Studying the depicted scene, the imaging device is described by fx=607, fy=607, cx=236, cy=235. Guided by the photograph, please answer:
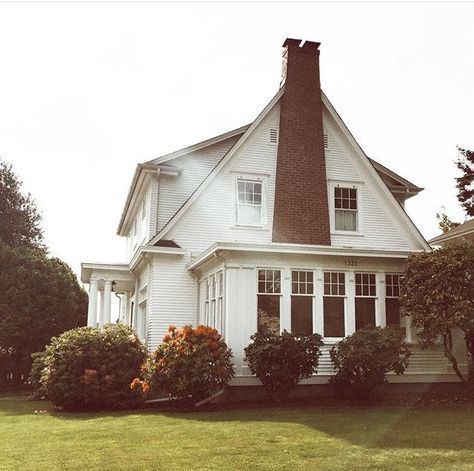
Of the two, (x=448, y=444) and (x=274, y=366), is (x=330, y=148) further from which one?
(x=448, y=444)

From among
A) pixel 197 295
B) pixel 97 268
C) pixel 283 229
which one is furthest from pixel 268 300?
pixel 97 268

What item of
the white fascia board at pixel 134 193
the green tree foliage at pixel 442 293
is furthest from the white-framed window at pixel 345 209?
the white fascia board at pixel 134 193

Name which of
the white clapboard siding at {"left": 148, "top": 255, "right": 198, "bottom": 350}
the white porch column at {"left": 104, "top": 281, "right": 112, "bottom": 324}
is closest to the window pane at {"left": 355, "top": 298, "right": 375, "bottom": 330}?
the white clapboard siding at {"left": 148, "top": 255, "right": 198, "bottom": 350}

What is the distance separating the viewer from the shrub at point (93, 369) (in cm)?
1475

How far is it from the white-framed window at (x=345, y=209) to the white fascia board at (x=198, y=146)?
12.9 ft

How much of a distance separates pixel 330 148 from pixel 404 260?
5.66m

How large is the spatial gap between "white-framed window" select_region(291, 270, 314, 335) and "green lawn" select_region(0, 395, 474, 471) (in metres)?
2.90

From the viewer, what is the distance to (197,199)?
1906 cm

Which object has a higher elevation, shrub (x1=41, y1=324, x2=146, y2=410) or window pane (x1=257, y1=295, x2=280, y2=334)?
window pane (x1=257, y1=295, x2=280, y2=334)

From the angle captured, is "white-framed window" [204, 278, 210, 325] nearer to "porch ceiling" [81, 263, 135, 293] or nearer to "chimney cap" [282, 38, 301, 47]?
"porch ceiling" [81, 263, 135, 293]

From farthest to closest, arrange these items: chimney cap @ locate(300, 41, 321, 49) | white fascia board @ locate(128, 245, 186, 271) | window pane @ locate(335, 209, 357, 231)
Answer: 1. chimney cap @ locate(300, 41, 321, 49)
2. window pane @ locate(335, 209, 357, 231)
3. white fascia board @ locate(128, 245, 186, 271)

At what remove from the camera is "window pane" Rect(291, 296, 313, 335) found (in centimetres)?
1611

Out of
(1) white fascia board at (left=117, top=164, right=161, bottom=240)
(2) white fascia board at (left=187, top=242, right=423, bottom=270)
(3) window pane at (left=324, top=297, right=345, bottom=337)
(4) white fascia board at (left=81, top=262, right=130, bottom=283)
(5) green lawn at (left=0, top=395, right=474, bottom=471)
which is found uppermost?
(1) white fascia board at (left=117, top=164, right=161, bottom=240)

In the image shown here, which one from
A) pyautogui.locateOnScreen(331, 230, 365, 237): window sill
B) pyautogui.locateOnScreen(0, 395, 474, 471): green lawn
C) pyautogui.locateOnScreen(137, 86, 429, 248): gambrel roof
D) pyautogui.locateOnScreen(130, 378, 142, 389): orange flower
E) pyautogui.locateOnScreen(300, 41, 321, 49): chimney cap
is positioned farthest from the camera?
pyautogui.locateOnScreen(300, 41, 321, 49): chimney cap
